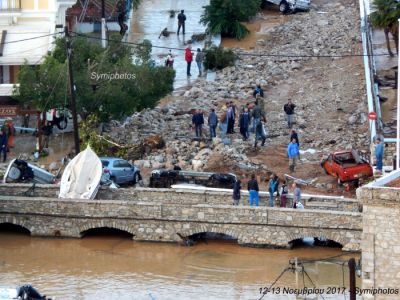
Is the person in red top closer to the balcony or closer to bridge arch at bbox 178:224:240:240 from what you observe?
the balcony

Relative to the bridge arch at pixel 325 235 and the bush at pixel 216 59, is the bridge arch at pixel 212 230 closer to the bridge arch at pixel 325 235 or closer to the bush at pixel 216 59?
the bridge arch at pixel 325 235

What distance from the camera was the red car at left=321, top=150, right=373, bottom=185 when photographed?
5472 centimetres

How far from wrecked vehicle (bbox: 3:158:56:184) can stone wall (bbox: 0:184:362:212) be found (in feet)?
2.76

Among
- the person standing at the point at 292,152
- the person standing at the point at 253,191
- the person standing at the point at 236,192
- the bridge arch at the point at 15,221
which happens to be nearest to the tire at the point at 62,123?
the person standing at the point at 292,152

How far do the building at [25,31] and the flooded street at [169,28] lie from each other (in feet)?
20.3

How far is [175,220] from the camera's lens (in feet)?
168

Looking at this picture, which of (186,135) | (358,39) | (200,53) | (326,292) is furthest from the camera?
(358,39)

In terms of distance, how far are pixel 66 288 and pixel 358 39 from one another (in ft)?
97.6

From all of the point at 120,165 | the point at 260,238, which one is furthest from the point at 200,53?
the point at 260,238

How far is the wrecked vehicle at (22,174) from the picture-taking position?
54.3 m

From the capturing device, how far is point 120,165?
55531mm

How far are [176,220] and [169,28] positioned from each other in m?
26.8

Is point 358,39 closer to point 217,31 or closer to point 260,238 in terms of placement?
point 217,31

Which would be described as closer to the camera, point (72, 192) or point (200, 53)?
point (72, 192)
